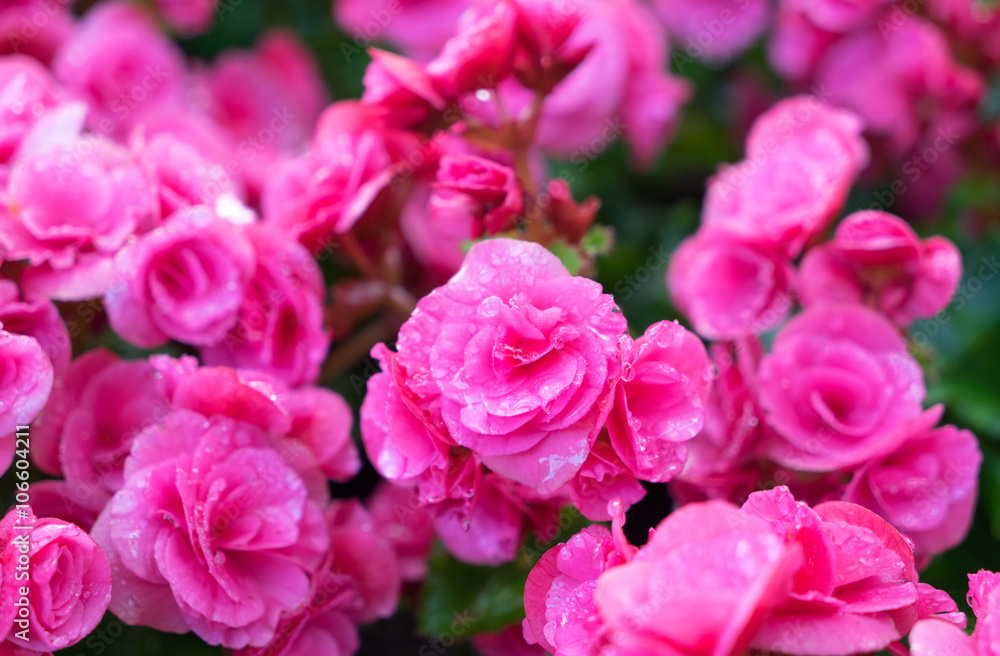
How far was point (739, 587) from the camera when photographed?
1.43 feet

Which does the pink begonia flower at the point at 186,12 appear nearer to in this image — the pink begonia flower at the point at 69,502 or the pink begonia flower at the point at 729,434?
the pink begonia flower at the point at 69,502

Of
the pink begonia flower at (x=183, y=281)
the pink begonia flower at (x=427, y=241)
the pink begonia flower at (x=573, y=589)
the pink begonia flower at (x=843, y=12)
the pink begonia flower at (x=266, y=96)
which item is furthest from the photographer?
the pink begonia flower at (x=266, y=96)

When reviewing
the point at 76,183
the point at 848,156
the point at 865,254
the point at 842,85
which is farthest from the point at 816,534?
the point at 842,85

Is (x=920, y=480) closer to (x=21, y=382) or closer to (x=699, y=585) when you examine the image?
(x=699, y=585)

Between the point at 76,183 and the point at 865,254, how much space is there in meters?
0.70

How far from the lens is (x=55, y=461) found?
709mm

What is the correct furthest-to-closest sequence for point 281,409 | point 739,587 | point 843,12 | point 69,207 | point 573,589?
point 843,12 → point 69,207 → point 281,409 → point 573,589 → point 739,587

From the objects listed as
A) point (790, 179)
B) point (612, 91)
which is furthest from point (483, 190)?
point (612, 91)

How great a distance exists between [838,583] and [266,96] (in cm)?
107

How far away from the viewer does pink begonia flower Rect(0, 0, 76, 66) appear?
113cm

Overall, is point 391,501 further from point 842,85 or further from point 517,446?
point 842,85

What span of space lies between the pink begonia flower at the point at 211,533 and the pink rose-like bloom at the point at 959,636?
0.42m

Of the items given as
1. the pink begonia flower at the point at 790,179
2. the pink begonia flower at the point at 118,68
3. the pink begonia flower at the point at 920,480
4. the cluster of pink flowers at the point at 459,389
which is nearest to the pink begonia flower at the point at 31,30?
the pink begonia flower at the point at 118,68

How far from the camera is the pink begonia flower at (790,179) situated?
31.4 inches
